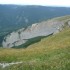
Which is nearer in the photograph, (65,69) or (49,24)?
(65,69)

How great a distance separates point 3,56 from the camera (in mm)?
34031

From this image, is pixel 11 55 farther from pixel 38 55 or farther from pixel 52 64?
pixel 52 64

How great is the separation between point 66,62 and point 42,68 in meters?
2.27

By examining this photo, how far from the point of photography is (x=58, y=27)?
18088 centimetres

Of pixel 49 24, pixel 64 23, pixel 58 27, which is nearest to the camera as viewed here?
pixel 64 23

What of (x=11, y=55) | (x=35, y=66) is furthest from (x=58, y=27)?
(x=35, y=66)

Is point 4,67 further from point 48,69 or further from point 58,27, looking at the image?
point 58,27

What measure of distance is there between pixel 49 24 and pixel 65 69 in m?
178

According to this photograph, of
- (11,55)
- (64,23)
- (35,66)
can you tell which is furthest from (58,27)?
(35,66)

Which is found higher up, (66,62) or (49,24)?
(66,62)

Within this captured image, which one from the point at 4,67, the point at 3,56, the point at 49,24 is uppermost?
the point at 4,67

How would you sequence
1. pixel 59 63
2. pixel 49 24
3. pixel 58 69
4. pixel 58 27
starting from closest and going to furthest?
pixel 58 69 → pixel 59 63 → pixel 58 27 → pixel 49 24

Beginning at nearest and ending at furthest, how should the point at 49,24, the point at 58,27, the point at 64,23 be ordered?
the point at 64,23 → the point at 58,27 → the point at 49,24

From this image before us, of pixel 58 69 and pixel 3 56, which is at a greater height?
pixel 58 69
